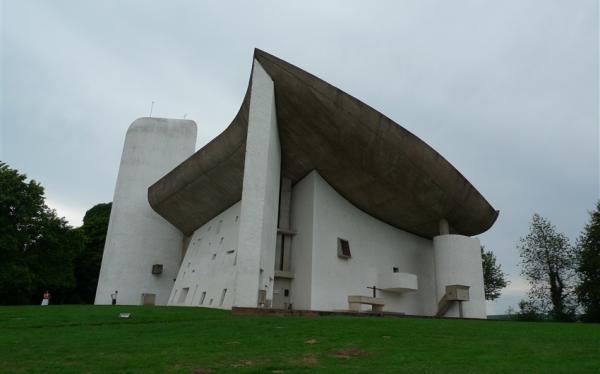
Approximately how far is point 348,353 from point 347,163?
1432cm

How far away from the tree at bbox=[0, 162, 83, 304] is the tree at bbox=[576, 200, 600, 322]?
3214 cm

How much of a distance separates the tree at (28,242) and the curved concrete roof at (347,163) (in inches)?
350

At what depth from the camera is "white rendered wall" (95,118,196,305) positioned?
30.3 meters

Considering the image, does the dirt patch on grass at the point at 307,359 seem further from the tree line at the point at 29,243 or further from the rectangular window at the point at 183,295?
the tree line at the point at 29,243

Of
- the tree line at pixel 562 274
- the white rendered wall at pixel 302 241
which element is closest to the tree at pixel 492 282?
the tree line at pixel 562 274

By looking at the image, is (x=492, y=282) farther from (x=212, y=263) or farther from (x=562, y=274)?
(x=212, y=263)

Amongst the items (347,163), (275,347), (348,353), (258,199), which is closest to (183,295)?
(347,163)

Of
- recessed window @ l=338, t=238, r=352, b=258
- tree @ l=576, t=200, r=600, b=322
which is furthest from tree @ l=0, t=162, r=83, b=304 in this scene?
tree @ l=576, t=200, r=600, b=322

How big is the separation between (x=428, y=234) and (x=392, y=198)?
16.3ft

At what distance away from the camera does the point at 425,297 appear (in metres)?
24.9

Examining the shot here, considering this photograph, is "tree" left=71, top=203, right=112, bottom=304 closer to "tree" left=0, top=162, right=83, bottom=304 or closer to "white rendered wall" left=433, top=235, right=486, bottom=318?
"tree" left=0, top=162, right=83, bottom=304

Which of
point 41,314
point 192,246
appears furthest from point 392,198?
point 41,314

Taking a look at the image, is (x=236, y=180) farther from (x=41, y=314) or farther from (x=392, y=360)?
(x=392, y=360)

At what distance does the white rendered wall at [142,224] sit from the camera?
1193 inches
